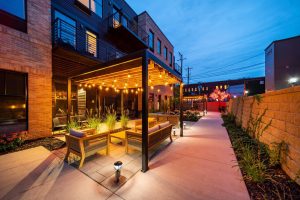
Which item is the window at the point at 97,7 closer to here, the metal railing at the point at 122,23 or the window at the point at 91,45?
the metal railing at the point at 122,23

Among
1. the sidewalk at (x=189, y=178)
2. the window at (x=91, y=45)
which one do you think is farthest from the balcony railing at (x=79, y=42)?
the sidewalk at (x=189, y=178)

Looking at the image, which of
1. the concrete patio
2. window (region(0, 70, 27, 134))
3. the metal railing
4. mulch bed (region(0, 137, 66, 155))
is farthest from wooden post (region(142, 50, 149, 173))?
the metal railing

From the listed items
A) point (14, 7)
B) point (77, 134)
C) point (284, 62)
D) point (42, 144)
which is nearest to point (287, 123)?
point (77, 134)

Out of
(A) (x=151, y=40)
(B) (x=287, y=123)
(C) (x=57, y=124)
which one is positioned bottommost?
(C) (x=57, y=124)

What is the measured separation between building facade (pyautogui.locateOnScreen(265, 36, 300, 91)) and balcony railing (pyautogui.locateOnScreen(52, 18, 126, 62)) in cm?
1746

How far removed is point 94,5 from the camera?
8.64 meters

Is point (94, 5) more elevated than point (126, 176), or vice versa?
point (94, 5)

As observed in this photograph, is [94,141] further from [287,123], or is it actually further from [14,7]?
[14,7]

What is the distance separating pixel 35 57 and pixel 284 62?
71.5 feet

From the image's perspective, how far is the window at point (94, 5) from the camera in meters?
8.07

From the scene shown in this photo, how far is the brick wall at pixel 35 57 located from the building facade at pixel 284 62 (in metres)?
20.9

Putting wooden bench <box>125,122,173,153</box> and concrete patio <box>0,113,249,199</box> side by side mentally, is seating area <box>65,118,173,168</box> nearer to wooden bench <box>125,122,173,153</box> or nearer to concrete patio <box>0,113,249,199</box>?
wooden bench <box>125,122,173,153</box>

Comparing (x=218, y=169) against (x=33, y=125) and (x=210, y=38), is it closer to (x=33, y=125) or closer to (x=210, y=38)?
(x=33, y=125)

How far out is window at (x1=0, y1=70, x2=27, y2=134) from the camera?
4809mm
